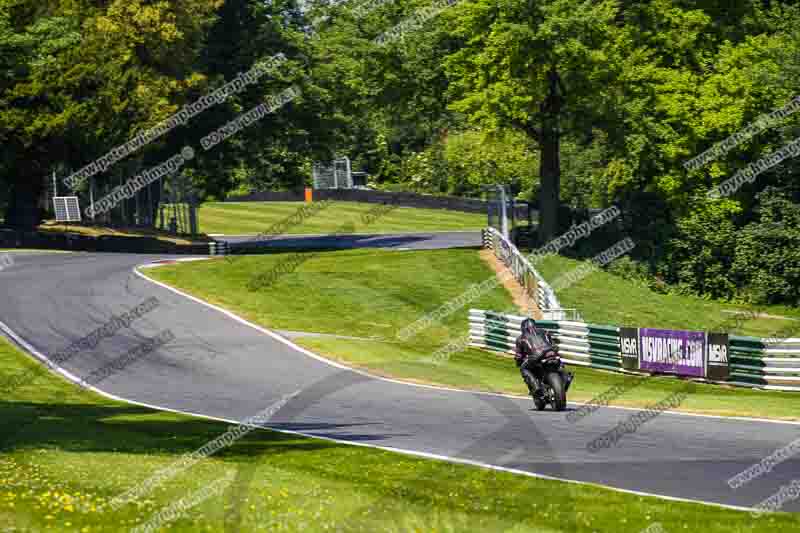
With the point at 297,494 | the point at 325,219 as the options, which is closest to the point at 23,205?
the point at 325,219

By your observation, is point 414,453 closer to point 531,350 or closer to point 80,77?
point 531,350

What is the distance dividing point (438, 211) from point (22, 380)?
5813 cm

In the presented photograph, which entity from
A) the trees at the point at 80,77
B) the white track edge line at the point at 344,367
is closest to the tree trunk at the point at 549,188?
the trees at the point at 80,77

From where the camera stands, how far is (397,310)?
35750 millimetres

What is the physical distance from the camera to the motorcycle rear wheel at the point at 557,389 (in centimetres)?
1930

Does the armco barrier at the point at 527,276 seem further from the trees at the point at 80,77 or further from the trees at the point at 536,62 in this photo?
the trees at the point at 80,77

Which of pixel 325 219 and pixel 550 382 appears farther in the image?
pixel 325 219

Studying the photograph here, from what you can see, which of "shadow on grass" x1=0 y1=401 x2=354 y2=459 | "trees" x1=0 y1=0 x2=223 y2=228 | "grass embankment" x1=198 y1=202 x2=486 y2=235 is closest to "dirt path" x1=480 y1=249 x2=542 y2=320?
"trees" x1=0 y1=0 x2=223 y2=228

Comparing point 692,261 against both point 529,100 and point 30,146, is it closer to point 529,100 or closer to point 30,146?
point 529,100

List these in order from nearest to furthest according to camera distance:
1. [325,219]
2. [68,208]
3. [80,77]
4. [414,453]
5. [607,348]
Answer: [414,453] → [607,348] → [80,77] → [68,208] → [325,219]

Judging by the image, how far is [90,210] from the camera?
5538cm

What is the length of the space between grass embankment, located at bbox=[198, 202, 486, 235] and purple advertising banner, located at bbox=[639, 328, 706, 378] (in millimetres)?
44438

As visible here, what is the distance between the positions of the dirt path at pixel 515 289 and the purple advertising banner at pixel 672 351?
742cm

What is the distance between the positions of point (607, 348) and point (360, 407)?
404 inches
